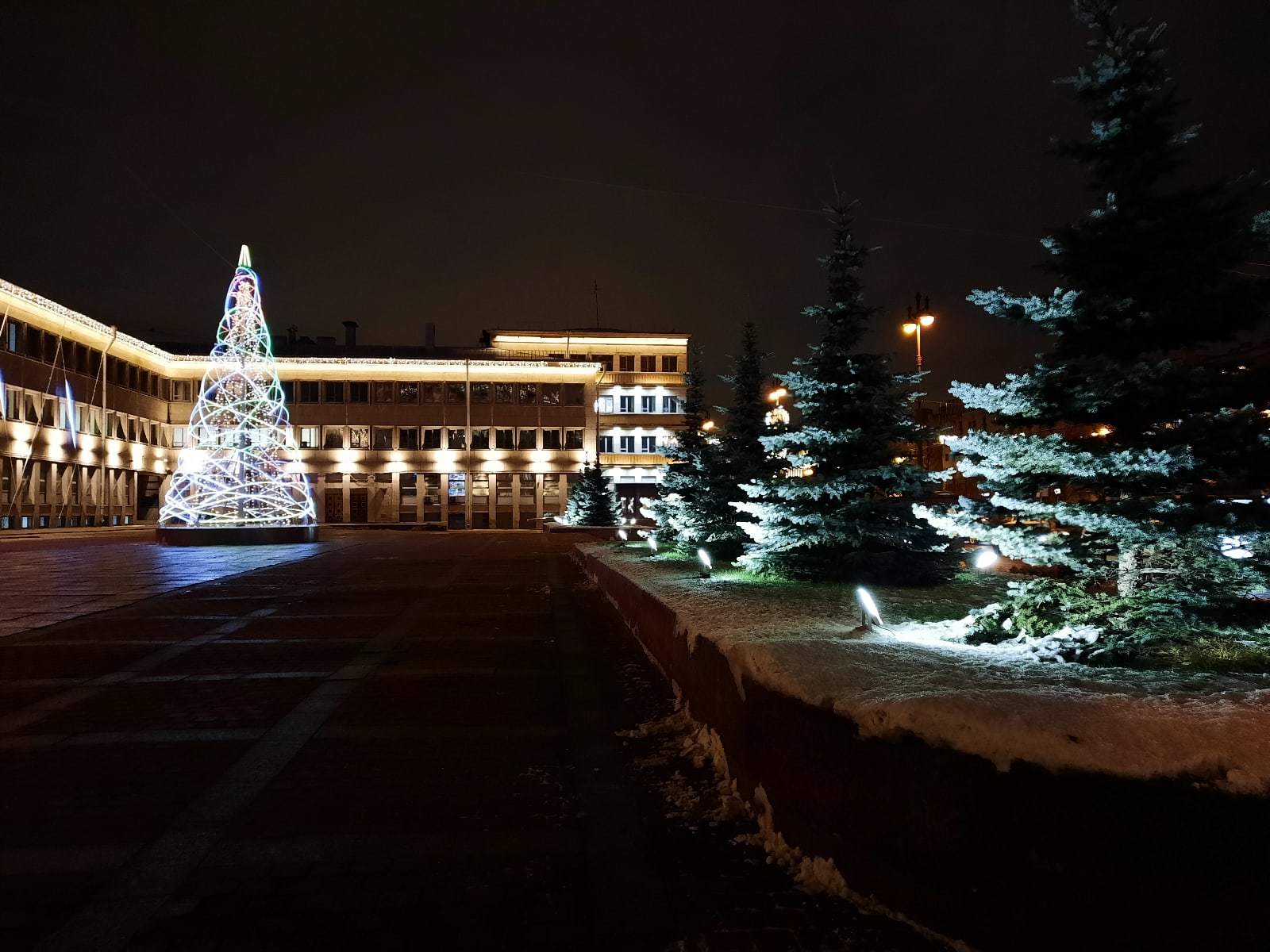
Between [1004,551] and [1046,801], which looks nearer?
[1046,801]

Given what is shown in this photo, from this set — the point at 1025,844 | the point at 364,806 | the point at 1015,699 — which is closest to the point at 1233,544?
the point at 1015,699

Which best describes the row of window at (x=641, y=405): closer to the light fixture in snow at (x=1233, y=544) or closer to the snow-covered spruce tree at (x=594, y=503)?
the snow-covered spruce tree at (x=594, y=503)

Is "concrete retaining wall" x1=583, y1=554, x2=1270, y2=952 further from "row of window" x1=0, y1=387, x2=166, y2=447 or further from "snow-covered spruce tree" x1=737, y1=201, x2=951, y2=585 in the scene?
"row of window" x1=0, y1=387, x2=166, y2=447

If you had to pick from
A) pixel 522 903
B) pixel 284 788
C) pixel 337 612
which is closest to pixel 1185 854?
pixel 522 903

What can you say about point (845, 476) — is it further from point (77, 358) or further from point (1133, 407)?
point (77, 358)

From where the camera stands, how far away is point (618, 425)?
6962cm

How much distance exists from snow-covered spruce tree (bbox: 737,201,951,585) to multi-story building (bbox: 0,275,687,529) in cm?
5238

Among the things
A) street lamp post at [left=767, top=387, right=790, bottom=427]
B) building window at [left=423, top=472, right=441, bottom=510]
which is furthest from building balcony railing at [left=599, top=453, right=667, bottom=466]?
street lamp post at [left=767, top=387, right=790, bottom=427]

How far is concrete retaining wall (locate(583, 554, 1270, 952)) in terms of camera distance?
9.33ft

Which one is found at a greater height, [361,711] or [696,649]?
[696,649]

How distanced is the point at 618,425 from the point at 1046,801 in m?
66.7

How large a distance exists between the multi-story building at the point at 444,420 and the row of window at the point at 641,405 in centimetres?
13

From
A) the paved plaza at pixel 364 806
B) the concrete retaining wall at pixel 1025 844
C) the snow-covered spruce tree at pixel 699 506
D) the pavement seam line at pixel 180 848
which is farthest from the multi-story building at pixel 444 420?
the concrete retaining wall at pixel 1025 844

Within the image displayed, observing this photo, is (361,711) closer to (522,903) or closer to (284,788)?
(284,788)
